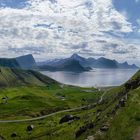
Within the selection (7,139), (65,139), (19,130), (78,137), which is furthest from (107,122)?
(19,130)

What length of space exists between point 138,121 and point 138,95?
16839mm

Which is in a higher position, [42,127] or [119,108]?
[119,108]

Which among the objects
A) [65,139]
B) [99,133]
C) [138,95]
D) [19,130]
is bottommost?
[19,130]

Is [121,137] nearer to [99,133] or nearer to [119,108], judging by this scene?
[99,133]

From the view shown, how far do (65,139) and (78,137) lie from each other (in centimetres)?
1309

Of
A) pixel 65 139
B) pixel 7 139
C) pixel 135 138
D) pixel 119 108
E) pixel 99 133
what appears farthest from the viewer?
pixel 7 139

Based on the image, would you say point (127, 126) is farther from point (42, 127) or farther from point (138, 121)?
point (42, 127)

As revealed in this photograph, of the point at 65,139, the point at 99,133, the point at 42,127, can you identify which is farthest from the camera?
the point at 42,127

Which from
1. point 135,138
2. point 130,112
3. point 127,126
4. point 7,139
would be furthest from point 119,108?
point 7,139

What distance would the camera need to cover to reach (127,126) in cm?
9275

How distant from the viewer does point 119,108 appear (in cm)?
10588

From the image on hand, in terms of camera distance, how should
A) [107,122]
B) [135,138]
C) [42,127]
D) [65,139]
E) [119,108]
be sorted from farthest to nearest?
[42,127] → [65,139] → [119,108] → [107,122] → [135,138]

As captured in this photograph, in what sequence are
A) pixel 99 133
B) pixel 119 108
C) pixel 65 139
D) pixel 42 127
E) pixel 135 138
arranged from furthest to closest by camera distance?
1. pixel 42 127
2. pixel 65 139
3. pixel 119 108
4. pixel 99 133
5. pixel 135 138

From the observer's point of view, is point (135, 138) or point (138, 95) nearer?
point (135, 138)
